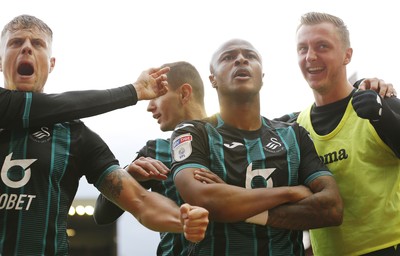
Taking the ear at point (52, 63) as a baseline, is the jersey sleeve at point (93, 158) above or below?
below

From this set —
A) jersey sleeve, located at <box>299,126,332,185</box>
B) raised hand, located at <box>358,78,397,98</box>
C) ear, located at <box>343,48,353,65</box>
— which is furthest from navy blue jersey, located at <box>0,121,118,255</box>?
ear, located at <box>343,48,353,65</box>

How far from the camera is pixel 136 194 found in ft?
11.6

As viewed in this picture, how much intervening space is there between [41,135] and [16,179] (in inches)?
11.5

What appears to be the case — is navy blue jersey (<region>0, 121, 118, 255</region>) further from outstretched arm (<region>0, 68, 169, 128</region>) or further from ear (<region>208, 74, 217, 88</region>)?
ear (<region>208, 74, 217, 88</region>)

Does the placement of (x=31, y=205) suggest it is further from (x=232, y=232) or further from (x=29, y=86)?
(x=232, y=232)

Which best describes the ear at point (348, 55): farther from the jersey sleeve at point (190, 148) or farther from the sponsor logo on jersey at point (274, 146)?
the jersey sleeve at point (190, 148)

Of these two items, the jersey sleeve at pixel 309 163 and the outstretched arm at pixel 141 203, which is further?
the jersey sleeve at pixel 309 163

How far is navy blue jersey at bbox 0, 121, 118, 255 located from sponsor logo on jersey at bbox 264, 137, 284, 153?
902 mm

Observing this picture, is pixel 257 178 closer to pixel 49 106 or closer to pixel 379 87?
pixel 379 87

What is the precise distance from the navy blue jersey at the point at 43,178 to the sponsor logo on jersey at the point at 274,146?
0.90m

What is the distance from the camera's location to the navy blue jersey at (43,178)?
125 inches

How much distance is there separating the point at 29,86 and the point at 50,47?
0.36 metres

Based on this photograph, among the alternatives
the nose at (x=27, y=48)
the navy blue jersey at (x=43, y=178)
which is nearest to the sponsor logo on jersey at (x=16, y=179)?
the navy blue jersey at (x=43, y=178)

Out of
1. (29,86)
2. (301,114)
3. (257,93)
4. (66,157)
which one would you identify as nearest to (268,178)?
(257,93)
